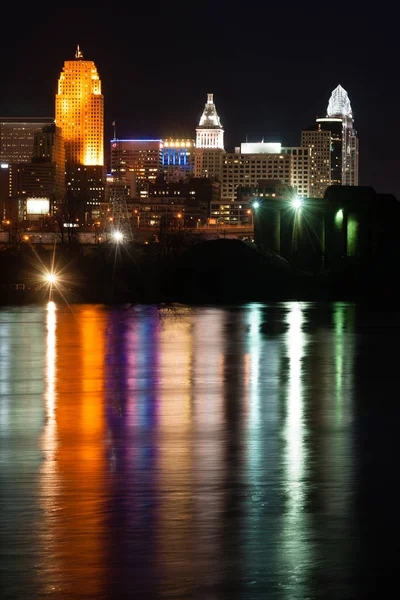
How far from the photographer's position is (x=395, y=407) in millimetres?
15664

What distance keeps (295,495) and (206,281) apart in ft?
144

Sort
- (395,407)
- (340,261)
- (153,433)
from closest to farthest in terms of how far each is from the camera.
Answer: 1. (153,433)
2. (395,407)
3. (340,261)

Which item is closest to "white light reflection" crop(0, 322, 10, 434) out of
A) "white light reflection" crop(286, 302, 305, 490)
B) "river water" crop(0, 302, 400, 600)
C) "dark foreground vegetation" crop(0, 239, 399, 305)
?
"river water" crop(0, 302, 400, 600)

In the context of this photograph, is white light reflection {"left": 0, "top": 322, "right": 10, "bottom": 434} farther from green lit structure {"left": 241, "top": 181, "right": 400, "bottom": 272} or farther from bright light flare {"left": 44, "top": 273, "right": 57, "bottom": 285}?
green lit structure {"left": 241, "top": 181, "right": 400, "bottom": 272}

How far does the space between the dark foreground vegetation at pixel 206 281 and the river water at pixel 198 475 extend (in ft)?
91.8

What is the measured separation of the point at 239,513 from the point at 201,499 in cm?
62

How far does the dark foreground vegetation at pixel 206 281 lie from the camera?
5128cm

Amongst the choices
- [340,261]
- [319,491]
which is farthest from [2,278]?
[319,491]

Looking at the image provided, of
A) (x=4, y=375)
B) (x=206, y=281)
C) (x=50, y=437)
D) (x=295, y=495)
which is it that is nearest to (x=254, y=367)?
(x=4, y=375)

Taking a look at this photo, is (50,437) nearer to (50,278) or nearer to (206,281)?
(206,281)

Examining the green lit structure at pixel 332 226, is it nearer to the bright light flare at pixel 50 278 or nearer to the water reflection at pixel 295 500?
the bright light flare at pixel 50 278

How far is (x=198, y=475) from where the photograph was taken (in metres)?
10.9

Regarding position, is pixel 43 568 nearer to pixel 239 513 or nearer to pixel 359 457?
pixel 239 513

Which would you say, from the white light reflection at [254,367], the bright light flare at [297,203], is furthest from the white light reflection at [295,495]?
the bright light flare at [297,203]
